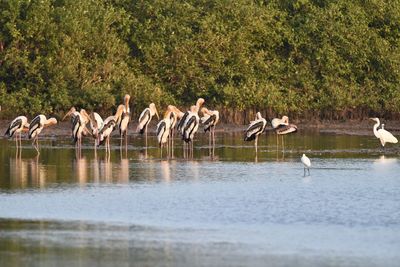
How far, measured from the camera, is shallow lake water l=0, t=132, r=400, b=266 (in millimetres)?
13445

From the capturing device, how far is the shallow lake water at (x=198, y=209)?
13.4 m

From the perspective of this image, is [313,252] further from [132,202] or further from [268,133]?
[268,133]

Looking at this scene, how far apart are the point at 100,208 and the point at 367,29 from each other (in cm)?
2193

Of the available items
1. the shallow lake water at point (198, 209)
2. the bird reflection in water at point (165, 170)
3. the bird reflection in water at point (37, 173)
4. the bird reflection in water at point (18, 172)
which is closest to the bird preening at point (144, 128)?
the shallow lake water at point (198, 209)

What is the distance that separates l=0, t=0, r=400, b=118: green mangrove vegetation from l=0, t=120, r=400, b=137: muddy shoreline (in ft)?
1.66

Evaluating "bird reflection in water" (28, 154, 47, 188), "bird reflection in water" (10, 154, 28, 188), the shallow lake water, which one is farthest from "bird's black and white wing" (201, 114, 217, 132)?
"bird reflection in water" (28, 154, 47, 188)

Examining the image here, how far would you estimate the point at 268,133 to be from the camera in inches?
1314

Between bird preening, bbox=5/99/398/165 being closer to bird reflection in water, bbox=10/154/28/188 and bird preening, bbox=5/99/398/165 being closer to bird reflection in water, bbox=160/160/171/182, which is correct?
bird reflection in water, bbox=10/154/28/188

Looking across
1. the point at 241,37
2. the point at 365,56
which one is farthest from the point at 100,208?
the point at 365,56

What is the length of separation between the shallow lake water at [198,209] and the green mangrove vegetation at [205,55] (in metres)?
5.94

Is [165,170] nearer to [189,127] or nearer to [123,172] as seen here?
[123,172]

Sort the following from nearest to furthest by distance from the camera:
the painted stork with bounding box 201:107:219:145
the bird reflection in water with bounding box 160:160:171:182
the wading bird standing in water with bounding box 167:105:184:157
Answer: the bird reflection in water with bounding box 160:160:171:182 < the wading bird standing in water with bounding box 167:105:184:157 < the painted stork with bounding box 201:107:219:145

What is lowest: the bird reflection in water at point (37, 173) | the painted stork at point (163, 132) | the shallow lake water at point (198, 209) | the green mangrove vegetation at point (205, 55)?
the shallow lake water at point (198, 209)

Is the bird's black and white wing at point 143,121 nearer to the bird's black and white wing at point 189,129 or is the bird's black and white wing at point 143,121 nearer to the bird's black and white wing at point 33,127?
the bird's black and white wing at point 189,129
